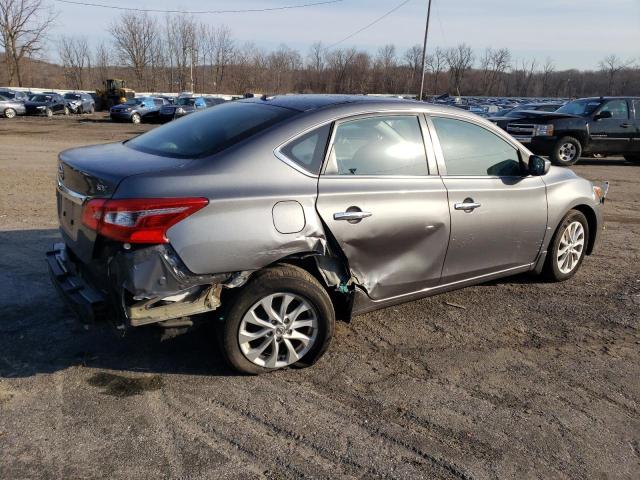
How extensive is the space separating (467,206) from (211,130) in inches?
77.5

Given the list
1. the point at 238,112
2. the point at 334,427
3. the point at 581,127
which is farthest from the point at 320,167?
the point at 581,127

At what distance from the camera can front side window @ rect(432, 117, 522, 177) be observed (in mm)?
4105

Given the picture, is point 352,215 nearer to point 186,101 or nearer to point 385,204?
point 385,204

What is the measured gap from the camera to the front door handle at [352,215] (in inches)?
134

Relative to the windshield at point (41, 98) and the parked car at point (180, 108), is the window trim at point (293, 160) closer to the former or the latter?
the parked car at point (180, 108)

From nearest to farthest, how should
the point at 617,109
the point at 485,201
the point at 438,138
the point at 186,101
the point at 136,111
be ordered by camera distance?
the point at 438,138, the point at 485,201, the point at 617,109, the point at 136,111, the point at 186,101

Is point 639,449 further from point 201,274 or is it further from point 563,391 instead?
point 201,274

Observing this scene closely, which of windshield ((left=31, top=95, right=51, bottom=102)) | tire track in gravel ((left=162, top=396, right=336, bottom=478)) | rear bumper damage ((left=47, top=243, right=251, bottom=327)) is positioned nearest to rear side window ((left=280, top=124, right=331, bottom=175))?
rear bumper damage ((left=47, top=243, right=251, bottom=327))

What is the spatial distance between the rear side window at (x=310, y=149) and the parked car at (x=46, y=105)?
127 ft

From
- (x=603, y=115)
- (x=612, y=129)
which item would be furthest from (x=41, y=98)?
(x=612, y=129)

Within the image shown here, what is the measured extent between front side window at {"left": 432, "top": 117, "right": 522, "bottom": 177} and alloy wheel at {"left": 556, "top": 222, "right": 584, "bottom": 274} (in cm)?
101

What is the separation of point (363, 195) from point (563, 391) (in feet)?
5.81

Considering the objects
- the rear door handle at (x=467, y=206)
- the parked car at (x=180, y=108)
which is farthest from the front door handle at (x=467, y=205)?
the parked car at (x=180, y=108)

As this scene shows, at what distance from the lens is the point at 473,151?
14.1ft
